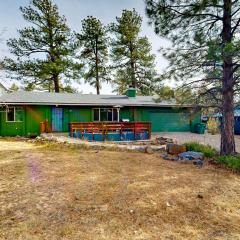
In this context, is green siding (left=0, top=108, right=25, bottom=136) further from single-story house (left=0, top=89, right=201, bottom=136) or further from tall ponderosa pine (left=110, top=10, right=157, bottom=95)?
tall ponderosa pine (left=110, top=10, right=157, bottom=95)

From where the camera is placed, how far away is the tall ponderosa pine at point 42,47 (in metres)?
25.5

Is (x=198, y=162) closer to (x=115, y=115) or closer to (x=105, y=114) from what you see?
(x=115, y=115)

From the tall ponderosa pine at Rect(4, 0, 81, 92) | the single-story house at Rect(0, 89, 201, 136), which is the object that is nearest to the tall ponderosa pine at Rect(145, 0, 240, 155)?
the single-story house at Rect(0, 89, 201, 136)

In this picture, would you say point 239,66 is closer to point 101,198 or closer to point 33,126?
point 101,198

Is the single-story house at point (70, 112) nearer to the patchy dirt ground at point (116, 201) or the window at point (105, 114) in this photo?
the window at point (105, 114)

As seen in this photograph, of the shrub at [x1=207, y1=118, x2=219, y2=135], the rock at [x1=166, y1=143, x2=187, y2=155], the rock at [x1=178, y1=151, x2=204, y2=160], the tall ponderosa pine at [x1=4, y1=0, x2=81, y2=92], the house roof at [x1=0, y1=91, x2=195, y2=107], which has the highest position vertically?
the tall ponderosa pine at [x1=4, y1=0, x2=81, y2=92]

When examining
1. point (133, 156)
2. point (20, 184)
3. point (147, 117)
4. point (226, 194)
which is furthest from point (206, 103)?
point (147, 117)

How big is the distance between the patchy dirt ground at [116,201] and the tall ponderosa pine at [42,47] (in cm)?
1994

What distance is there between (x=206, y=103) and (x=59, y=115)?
10.9 meters

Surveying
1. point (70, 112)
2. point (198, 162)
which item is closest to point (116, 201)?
point (198, 162)

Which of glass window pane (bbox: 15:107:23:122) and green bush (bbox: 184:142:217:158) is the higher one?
glass window pane (bbox: 15:107:23:122)

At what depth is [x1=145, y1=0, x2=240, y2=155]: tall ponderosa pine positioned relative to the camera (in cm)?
914

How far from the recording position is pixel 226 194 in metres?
5.66

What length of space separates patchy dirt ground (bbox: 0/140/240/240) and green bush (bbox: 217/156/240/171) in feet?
2.30
